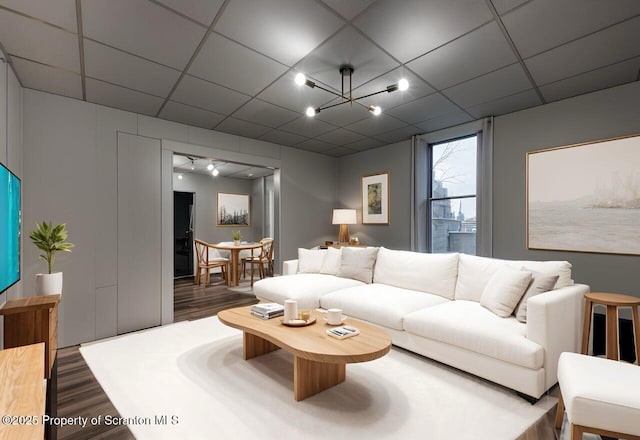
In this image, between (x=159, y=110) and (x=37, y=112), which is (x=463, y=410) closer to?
(x=159, y=110)

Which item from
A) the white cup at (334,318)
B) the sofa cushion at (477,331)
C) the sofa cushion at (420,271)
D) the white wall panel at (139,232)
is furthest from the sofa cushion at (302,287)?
the white wall panel at (139,232)

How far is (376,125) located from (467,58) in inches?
69.9

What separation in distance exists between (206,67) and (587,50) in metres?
3.12

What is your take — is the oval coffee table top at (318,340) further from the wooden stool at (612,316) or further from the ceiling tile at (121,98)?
the ceiling tile at (121,98)

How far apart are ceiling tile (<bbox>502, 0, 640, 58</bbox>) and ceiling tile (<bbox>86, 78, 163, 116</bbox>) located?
335cm

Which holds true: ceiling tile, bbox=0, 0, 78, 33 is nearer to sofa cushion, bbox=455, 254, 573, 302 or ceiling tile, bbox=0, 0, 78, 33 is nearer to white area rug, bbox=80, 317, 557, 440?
white area rug, bbox=80, 317, 557, 440

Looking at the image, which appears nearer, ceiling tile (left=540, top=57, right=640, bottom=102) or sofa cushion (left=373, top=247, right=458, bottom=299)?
ceiling tile (left=540, top=57, right=640, bottom=102)

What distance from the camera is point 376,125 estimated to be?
13.9ft

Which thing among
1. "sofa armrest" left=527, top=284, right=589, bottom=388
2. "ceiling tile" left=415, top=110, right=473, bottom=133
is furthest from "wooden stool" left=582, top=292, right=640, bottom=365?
"ceiling tile" left=415, top=110, right=473, bottom=133

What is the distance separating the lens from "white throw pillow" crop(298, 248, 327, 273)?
4332 mm

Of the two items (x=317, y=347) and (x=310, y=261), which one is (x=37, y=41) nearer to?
(x=317, y=347)

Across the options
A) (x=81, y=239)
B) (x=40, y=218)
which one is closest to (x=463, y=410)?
(x=81, y=239)

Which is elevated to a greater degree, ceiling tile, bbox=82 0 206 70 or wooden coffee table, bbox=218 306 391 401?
ceiling tile, bbox=82 0 206 70

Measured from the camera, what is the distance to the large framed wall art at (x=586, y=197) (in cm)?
293
